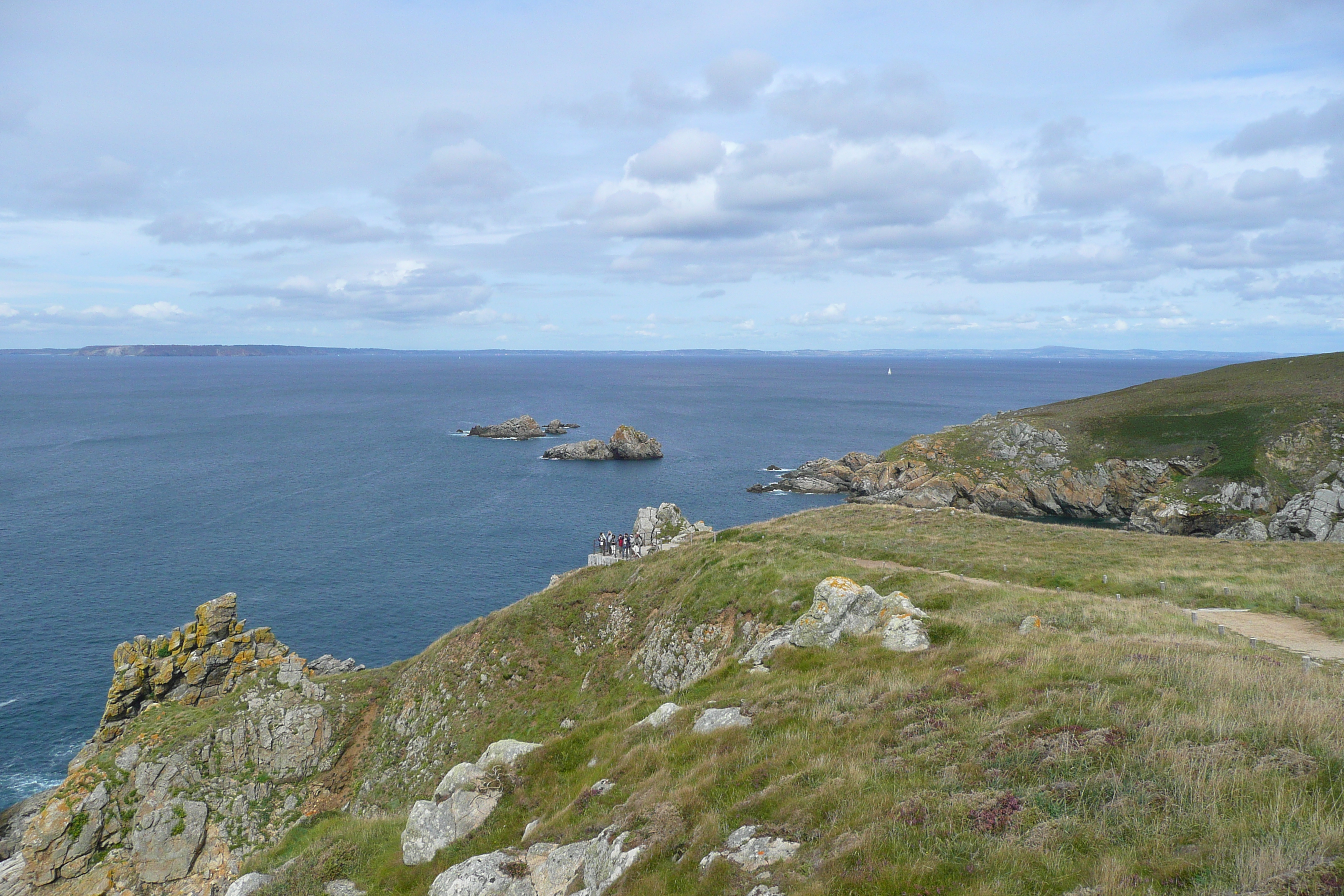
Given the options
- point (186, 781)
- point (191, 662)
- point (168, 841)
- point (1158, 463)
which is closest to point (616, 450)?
point (1158, 463)

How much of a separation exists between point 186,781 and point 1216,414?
125300mm

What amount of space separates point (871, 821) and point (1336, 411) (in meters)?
115

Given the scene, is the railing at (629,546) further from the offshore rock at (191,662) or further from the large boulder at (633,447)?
the large boulder at (633,447)

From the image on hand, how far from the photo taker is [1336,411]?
3428 inches

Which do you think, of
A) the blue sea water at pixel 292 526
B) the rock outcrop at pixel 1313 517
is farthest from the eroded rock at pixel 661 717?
the rock outcrop at pixel 1313 517

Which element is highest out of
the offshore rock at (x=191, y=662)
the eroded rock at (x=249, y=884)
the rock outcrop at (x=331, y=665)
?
the eroded rock at (x=249, y=884)

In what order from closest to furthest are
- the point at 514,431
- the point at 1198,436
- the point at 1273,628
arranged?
the point at 1273,628, the point at 1198,436, the point at 514,431

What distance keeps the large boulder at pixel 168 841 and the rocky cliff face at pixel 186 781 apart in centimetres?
4

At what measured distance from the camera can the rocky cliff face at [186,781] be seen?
28.5m

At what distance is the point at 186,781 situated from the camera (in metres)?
31.2

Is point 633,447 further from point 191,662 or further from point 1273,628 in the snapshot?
point 1273,628

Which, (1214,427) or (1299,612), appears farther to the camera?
(1214,427)

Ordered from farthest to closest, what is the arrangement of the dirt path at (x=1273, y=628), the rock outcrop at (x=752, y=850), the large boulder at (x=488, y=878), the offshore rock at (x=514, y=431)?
the offshore rock at (x=514, y=431) < the dirt path at (x=1273, y=628) < the large boulder at (x=488, y=878) < the rock outcrop at (x=752, y=850)

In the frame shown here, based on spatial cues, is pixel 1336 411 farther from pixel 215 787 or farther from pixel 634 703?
pixel 215 787
